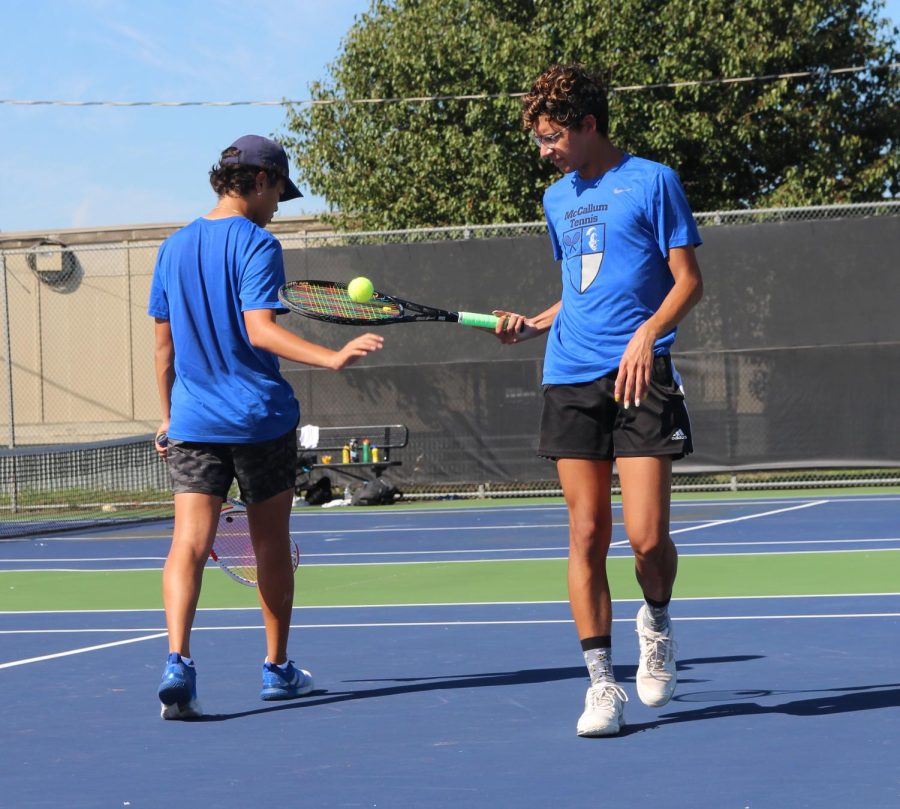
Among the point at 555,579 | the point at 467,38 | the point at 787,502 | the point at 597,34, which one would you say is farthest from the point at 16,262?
the point at 555,579

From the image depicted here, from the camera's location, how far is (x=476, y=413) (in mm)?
14891

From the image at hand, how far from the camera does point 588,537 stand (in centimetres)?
448

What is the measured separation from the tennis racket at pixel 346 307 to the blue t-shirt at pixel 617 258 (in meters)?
0.34

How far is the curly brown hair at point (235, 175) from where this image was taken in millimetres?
4969

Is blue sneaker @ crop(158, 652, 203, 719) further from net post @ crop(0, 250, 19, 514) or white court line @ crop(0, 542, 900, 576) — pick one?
net post @ crop(0, 250, 19, 514)

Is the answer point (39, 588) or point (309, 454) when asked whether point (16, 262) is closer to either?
point (309, 454)

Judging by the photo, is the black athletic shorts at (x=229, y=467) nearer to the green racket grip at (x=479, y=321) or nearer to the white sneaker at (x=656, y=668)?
the green racket grip at (x=479, y=321)

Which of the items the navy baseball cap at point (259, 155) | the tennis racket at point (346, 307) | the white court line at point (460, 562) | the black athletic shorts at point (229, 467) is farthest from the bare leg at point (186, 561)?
the white court line at point (460, 562)

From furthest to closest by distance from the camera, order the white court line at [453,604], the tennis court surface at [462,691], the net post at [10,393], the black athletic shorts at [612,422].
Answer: the net post at [10,393], the white court line at [453,604], the black athletic shorts at [612,422], the tennis court surface at [462,691]

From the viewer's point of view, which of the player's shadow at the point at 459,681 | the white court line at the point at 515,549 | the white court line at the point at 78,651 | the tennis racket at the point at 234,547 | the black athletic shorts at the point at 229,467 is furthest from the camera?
the white court line at the point at 515,549

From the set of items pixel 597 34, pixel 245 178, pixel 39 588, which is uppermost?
pixel 597 34

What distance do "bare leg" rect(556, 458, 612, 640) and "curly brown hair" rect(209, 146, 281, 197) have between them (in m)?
1.39

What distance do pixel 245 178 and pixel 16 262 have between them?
22411 millimetres

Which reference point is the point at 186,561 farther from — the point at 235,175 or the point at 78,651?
the point at 78,651
